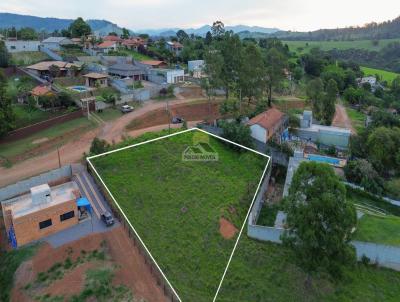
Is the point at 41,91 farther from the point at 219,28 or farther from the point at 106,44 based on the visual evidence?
the point at 106,44

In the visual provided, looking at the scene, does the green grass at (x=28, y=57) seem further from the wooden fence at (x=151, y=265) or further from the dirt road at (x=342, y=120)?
the dirt road at (x=342, y=120)

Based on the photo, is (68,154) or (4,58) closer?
(68,154)

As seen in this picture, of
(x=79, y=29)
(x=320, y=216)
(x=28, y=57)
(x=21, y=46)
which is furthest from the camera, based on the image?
(x=79, y=29)

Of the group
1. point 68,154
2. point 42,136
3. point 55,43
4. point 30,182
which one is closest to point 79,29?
point 55,43

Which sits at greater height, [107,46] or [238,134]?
[107,46]

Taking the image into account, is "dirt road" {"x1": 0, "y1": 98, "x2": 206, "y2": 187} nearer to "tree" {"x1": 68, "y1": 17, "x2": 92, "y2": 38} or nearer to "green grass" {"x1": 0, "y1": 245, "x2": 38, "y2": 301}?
"green grass" {"x1": 0, "y1": 245, "x2": 38, "y2": 301}

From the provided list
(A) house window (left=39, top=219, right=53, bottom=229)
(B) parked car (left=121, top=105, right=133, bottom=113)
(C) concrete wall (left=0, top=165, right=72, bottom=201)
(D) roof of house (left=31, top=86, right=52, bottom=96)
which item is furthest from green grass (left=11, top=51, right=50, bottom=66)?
(A) house window (left=39, top=219, right=53, bottom=229)
